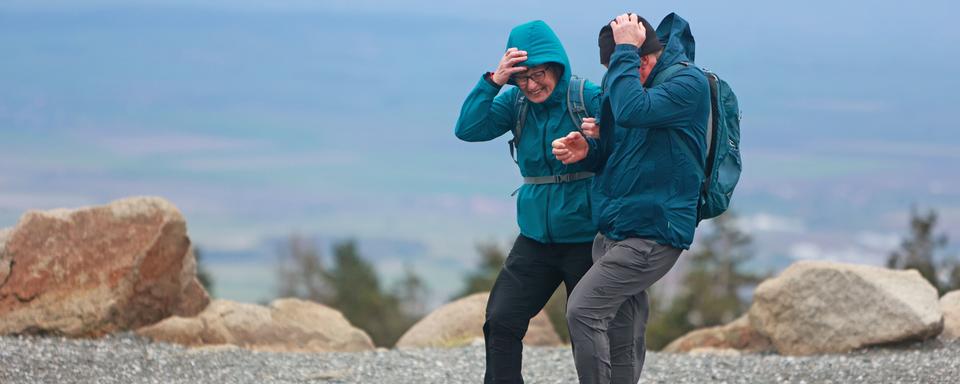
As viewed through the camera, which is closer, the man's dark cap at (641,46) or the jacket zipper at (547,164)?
the man's dark cap at (641,46)

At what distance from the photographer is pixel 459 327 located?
13.9m

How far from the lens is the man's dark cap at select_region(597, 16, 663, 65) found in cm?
581

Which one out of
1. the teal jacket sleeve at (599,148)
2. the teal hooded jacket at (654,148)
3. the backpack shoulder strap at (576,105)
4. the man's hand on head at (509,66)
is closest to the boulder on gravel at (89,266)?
the man's hand on head at (509,66)

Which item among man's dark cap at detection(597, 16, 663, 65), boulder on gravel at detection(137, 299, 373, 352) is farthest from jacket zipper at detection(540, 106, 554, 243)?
boulder on gravel at detection(137, 299, 373, 352)

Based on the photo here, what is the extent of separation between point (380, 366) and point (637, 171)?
550 cm

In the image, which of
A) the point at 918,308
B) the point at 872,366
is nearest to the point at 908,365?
the point at 872,366

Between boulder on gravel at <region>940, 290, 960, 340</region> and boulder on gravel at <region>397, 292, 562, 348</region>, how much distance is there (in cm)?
426

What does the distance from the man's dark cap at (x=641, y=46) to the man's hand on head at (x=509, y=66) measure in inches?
15.9

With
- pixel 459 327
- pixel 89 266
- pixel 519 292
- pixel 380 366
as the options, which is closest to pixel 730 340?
pixel 459 327

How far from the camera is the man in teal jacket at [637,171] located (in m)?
5.58

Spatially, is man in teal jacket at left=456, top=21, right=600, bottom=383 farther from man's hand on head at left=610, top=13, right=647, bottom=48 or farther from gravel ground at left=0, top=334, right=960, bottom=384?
gravel ground at left=0, top=334, right=960, bottom=384

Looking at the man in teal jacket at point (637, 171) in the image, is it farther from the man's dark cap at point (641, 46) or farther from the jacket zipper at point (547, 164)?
the jacket zipper at point (547, 164)

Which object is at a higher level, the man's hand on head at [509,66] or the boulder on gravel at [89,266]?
the man's hand on head at [509,66]

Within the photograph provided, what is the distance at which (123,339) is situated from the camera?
11.8 metres
